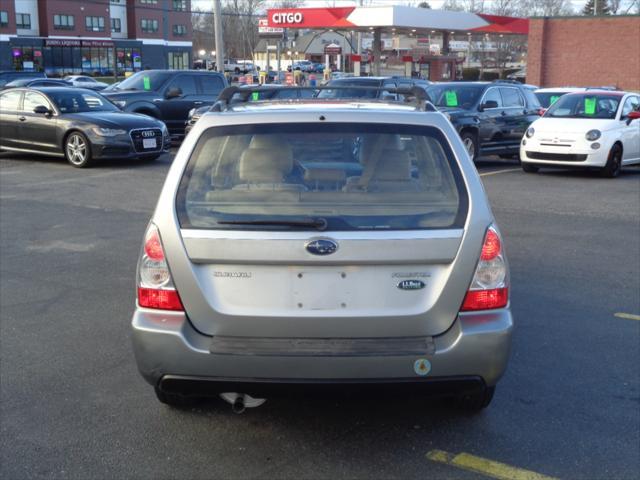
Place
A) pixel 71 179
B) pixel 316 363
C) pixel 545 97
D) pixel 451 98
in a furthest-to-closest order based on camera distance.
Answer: pixel 545 97 → pixel 451 98 → pixel 71 179 → pixel 316 363

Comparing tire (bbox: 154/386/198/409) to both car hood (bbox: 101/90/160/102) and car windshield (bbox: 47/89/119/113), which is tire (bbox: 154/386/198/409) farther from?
car hood (bbox: 101/90/160/102)

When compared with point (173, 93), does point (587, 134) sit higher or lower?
lower

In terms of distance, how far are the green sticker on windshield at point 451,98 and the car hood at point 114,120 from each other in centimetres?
602

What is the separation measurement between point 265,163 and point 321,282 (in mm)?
731

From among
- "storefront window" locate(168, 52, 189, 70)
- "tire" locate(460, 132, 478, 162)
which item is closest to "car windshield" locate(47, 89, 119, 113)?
"tire" locate(460, 132, 478, 162)

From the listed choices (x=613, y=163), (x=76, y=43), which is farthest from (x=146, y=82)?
(x=76, y=43)

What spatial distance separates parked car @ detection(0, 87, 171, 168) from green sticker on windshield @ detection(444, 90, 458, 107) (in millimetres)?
5977

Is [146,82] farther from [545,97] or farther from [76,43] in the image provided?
[76,43]

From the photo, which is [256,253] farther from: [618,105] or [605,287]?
→ [618,105]

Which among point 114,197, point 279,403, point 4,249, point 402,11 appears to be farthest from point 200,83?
point 402,11

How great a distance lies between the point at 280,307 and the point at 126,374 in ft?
6.22

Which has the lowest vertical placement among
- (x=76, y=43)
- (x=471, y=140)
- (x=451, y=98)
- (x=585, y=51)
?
(x=471, y=140)

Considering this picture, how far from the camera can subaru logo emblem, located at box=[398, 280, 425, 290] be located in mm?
3883

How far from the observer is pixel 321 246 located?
382 cm
